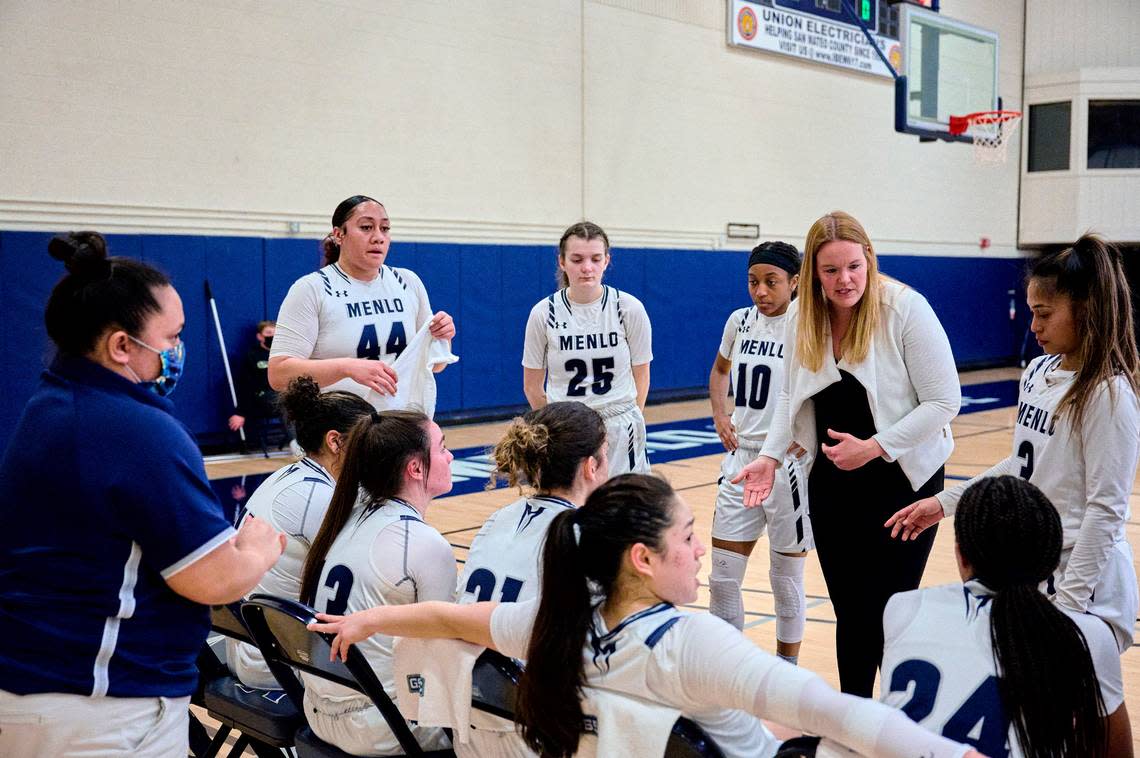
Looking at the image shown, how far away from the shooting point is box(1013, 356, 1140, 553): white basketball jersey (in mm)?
2746

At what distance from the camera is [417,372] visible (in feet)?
14.9

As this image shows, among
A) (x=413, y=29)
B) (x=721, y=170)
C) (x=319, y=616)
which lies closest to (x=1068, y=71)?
(x=721, y=170)

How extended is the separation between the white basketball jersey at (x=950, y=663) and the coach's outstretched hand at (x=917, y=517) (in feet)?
3.07

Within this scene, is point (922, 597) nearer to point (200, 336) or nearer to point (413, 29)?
point (200, 336)

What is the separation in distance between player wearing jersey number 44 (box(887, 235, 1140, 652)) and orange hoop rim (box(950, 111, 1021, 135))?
10.5 m

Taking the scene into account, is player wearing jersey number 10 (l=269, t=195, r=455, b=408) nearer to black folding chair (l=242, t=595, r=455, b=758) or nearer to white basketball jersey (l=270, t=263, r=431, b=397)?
white basketball jersey (l=270, t=263, r=431, b=397)

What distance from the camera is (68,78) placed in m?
9.05

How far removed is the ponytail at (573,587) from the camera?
189 centimetres

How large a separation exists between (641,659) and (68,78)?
893cm

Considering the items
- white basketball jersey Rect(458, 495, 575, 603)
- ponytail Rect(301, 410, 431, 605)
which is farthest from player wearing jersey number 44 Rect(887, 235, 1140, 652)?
ponytail Rect(301, 410, 431, 605)

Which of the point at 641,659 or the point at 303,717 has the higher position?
the point at 641,659

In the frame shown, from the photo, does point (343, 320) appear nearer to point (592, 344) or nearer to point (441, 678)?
point (592, 344)

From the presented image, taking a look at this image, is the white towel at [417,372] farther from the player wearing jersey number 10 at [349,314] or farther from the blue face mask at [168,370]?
the blue face mask at [168,370]

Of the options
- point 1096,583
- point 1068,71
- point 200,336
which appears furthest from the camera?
point 1068,71
